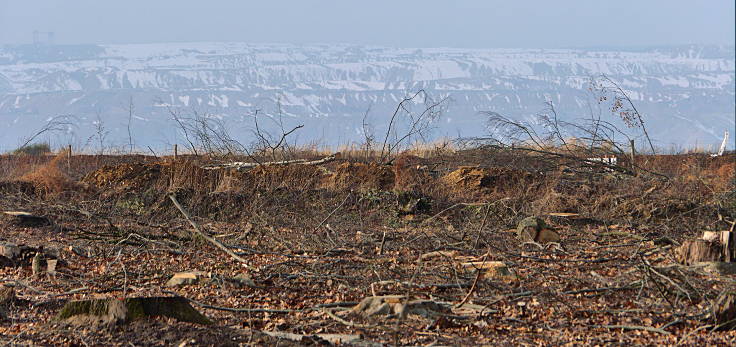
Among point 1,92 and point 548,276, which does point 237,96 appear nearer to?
point 1,92

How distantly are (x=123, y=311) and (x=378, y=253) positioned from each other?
374 centimetres

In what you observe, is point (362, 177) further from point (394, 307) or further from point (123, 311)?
point (123, 311)

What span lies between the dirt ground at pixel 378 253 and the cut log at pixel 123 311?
7 centimetres

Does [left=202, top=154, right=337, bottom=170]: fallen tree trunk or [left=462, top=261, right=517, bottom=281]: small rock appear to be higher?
[left=202, top=154, right=337, bottom=170]: fallen tree trunk

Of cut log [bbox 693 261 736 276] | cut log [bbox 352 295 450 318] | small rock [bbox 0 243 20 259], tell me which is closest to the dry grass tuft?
small rock [bbox 0 243 20 259]

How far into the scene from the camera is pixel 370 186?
14.9 m

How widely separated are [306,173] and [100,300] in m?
9.42

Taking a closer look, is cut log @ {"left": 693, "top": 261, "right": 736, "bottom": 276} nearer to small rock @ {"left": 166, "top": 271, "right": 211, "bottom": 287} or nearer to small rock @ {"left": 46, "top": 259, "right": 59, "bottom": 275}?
small rock @ {"left": 166, "top": 271, "right": 211, "bottom": 287}

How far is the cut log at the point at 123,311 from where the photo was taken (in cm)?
574

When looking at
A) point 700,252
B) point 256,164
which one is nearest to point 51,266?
point 700,252

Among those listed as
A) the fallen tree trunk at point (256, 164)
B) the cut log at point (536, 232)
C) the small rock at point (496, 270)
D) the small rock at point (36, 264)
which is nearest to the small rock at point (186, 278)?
the small rock at point (36, 264)

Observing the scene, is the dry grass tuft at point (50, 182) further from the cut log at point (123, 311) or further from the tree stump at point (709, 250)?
the tree stump at point (709, 250)

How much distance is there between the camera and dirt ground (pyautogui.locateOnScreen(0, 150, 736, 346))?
244 inches

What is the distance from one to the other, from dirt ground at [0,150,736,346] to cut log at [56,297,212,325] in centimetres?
7
